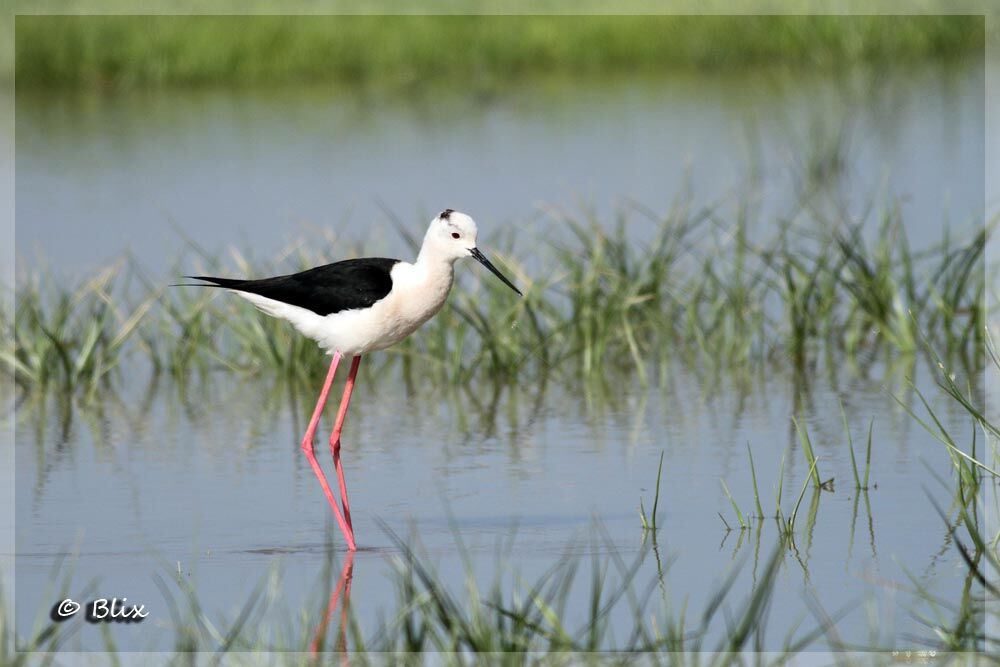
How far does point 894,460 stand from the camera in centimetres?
690

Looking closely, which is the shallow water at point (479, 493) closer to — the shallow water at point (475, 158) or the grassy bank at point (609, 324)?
the grassy bank at point (609, 324)

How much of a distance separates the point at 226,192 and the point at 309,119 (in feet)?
12.6

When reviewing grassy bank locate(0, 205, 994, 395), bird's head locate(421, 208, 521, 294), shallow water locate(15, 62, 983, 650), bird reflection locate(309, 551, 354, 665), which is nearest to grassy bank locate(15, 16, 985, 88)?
shallow water locate(15, 62, 983, 650)

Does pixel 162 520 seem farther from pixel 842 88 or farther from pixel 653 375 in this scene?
pixel 842 88

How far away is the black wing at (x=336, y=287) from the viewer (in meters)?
6.36

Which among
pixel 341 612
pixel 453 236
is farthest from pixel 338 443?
pixel 341 612

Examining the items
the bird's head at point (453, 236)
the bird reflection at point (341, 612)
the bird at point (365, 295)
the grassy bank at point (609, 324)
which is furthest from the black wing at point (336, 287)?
the grassy bank at point (609, 324)

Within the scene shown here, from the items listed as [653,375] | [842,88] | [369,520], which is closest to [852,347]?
[653,375]

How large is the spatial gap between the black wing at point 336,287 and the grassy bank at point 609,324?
1932 mm

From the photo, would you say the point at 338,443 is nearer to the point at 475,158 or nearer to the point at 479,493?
the point at 479,493

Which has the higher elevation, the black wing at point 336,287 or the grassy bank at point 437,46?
the grassy bank at point 437,46

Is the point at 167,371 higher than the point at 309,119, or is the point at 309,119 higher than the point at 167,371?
the point at 309,119

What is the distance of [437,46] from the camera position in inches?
744

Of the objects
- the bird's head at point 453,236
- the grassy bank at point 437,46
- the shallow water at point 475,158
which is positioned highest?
the grassy bank at point 437,46
